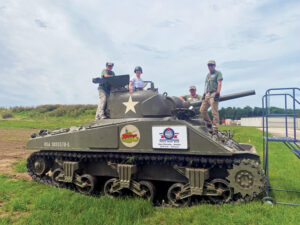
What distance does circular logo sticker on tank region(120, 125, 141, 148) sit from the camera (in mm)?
6012

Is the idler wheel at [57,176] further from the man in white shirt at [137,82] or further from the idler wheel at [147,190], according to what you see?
the man in white shirt at [137,82]

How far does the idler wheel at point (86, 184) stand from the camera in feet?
22.7

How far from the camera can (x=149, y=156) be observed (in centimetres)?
595

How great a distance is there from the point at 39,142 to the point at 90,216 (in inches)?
142

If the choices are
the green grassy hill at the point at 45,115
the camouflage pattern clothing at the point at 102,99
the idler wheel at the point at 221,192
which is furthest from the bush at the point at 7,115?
the idler wheel at the point at 221,192

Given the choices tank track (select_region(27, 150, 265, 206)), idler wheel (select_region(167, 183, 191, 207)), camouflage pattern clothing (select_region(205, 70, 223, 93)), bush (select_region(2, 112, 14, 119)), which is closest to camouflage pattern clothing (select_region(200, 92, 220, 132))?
camouflage pattern clothing (select_region(205, 70, 223, 93))

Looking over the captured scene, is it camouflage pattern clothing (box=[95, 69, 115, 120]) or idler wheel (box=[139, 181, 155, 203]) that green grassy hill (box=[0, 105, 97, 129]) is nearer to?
camouflage pattern clothing (box=[95, 69, 115, 120])

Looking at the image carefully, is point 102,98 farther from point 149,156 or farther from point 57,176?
point 149,156

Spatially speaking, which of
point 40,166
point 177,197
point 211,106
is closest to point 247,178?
point 177,197

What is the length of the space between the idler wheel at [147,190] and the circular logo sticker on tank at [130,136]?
44.3 inches

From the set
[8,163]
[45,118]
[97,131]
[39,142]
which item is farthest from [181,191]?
[45,118]

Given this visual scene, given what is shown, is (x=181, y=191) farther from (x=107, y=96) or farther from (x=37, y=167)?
(x=37, y=167)

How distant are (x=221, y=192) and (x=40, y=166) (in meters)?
5.93

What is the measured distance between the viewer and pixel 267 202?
17.4ft
